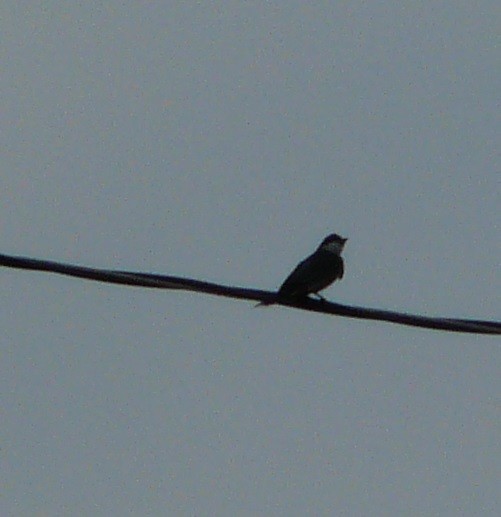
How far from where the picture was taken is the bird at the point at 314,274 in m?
10.9

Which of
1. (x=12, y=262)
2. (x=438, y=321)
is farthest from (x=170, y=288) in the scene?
(x=438, y=321)

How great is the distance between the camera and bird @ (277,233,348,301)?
10.9 meters

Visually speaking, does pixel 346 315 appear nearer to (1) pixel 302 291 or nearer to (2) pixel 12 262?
(2) pixel 12 262

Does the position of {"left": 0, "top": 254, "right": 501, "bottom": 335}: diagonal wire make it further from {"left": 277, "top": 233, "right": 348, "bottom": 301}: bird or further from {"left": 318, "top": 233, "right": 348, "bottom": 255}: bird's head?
{"left": 318, "top": 233, "right": 348, "bottom": 255}: bird's head

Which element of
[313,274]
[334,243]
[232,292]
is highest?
[334,243]

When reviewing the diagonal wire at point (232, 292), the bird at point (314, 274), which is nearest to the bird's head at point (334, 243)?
the bird at point (314, 274)

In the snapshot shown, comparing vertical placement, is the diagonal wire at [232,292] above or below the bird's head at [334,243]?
below

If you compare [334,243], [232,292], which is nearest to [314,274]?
[334,243]

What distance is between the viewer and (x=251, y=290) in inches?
278

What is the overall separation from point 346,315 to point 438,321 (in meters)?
0.59

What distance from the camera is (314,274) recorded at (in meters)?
11.4

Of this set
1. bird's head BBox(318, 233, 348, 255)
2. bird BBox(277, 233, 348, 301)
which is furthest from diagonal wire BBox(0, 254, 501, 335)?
bird's head BBox(318, 233, 348, 255)

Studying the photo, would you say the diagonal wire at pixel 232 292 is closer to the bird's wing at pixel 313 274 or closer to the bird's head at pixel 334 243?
the bird's wing at pixel 313 274

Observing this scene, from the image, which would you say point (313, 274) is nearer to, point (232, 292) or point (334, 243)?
point (334, 243)
